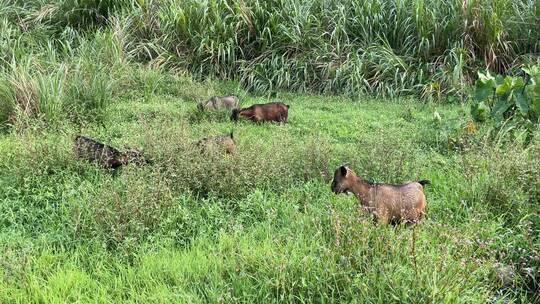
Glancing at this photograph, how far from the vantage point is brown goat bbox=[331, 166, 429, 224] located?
10.8 feet

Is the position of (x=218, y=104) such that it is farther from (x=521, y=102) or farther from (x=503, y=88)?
(x=521, y=102)

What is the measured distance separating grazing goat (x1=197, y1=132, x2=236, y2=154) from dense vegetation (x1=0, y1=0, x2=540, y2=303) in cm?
18

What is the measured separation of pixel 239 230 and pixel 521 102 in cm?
294

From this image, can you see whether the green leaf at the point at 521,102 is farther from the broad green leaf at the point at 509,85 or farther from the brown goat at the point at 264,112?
the brown goat at the point at 264,112

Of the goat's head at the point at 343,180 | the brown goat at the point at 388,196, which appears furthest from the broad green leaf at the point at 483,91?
the goat's head at the point at 343,180

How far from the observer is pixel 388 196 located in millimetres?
3336

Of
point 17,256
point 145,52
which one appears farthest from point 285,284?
point 145,52

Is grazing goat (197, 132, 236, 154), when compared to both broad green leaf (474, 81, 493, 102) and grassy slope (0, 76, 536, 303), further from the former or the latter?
broad green leaf (474, 81, 493, 102)

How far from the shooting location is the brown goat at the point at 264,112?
6.08 meters

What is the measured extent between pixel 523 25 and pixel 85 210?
736 cm

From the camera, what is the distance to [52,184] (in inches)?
159

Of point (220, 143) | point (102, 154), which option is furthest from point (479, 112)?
point (102, 154)

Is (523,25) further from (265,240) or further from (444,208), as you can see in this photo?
(265,240)

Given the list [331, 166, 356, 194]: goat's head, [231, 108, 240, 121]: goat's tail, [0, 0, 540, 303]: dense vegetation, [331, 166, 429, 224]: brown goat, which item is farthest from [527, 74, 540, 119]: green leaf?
[231, 108, 240, 121]: goat's tail
